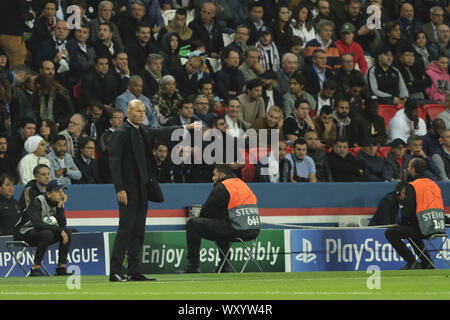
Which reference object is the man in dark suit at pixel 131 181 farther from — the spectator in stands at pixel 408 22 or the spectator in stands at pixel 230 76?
the spectator in stands at pixel 408 22

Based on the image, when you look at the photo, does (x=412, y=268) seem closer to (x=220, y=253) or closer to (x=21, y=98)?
(x=220, y=253)

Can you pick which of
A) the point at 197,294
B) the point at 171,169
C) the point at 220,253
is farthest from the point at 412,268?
the point at 197,294

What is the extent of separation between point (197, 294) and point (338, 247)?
228 inches

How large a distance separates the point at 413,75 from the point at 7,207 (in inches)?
369

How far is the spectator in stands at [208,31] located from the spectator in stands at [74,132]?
147 inches

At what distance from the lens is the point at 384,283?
1099 centimetres

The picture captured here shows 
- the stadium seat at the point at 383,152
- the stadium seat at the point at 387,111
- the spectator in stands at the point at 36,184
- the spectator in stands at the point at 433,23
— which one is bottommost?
the spectator in stands at the point at 36,184


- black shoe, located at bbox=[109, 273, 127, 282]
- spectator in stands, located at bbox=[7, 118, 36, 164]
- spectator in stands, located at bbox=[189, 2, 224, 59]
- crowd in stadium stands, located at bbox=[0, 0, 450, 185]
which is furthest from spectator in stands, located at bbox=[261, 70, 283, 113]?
black shoe, located at bbox=[109, 273, 127, 282]

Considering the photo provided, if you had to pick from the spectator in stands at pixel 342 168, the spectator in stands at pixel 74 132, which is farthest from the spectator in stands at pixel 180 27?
the spectator in stands at pixel 342 168

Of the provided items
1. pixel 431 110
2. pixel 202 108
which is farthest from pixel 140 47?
pixel 431 110

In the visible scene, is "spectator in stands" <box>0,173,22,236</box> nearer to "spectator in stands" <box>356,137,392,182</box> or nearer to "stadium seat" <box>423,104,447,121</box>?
"spectator in stands" <box>356,137,392,182</box>

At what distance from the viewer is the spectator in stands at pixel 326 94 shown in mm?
18344

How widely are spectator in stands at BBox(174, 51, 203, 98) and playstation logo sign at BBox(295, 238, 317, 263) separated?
12.0ft

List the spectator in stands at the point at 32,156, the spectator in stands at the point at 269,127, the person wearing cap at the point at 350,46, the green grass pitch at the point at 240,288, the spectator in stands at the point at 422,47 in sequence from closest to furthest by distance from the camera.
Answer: the green grass pitch at the point at 240,288, the spectator in stands at the point at 32,156, the spectator in stands at the point at 269,127, the person wearing cap at the point at 350,46, the spectator in stands at the point at 422,47
